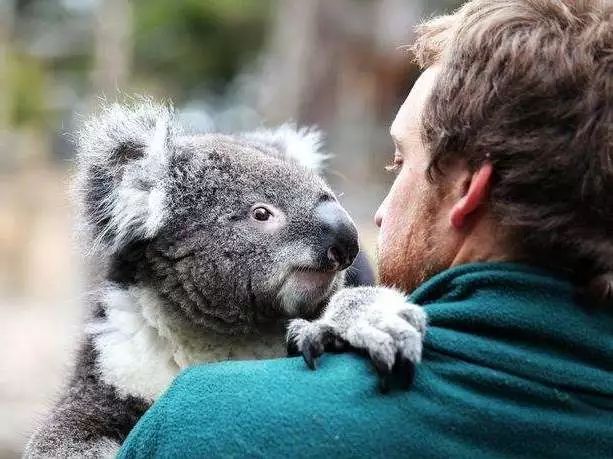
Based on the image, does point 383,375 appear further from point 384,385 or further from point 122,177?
point 122,177

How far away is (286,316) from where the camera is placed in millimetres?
2176

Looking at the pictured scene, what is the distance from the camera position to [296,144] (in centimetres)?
260

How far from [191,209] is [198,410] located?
2.58ft

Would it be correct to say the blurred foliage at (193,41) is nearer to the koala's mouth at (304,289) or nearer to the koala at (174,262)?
the koala at (174,262)

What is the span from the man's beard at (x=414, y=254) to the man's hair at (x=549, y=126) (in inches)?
7.8

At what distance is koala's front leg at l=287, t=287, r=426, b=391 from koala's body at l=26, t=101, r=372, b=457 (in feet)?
1.00

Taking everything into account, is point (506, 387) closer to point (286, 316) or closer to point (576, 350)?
point (576, 350)

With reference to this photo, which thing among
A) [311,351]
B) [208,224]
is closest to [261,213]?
[208,224]

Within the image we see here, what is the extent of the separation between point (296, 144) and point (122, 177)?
54 centimetres

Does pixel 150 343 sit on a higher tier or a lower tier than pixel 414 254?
lower

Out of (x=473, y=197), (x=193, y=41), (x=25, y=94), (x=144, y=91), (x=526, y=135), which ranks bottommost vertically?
(x=473, y=197)

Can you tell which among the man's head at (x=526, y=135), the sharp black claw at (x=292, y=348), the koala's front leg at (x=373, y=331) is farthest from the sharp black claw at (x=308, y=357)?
the man's head at (x=526, y=135)

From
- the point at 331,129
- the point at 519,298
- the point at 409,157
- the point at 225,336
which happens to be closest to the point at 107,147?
the point at 225,336

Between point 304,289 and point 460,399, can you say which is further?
point 304,289
